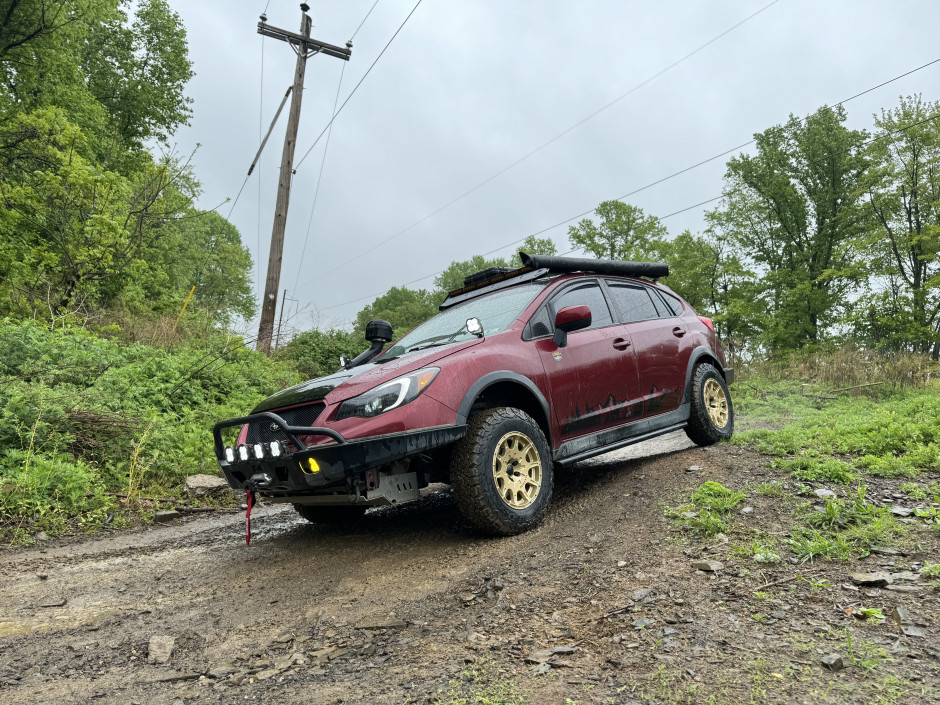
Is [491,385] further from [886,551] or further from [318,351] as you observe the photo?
[318,351]

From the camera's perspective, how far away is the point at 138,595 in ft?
11.3

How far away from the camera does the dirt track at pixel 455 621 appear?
2.08 meters

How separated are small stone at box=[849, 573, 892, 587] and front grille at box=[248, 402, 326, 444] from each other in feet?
9.46

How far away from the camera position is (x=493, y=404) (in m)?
4.09

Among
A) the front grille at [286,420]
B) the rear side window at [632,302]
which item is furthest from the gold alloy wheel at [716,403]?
the front grille at [286,420]

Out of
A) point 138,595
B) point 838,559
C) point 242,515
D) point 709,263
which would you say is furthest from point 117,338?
point 709,263

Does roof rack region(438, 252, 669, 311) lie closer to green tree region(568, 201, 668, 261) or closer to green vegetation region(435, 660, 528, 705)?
green vegetation region(435, 660, 528, 705)

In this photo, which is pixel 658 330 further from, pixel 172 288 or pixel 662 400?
pixel 172 288

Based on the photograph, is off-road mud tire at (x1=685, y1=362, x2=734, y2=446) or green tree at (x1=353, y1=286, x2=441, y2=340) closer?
off-road mud tire at (x1=685, y1=362, x2=734, y2=446)

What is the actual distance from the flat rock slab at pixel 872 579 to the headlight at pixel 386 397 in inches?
93.6

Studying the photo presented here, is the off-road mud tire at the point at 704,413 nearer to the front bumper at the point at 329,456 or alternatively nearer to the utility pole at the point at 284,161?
the front bumper at the point at 329,456

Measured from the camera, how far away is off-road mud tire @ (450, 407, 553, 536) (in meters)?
3.56

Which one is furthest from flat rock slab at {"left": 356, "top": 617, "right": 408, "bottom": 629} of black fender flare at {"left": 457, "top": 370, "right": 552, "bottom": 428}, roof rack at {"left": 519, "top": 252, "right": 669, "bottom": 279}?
roof rack at {"left": 519, "top": 252, "right": 669, "bottom": 279}

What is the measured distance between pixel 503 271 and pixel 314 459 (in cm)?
271
